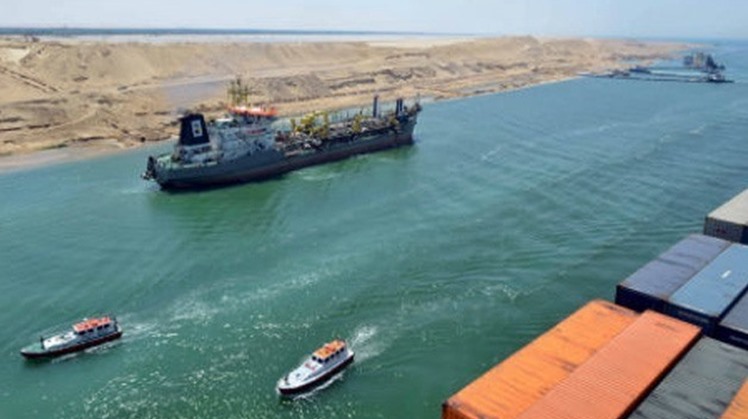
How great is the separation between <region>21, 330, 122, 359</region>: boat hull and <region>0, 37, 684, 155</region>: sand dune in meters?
62.9

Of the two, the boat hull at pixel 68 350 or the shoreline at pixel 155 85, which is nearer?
the boat hull at pixel 68 350

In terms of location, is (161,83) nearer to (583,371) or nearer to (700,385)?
(583,371)

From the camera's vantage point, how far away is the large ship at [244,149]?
237 feet

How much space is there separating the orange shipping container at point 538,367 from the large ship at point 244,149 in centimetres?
5152

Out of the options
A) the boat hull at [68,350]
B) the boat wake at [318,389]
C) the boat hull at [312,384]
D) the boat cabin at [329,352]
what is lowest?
the boat wake at [318,389]

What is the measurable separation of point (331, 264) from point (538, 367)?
24.1m

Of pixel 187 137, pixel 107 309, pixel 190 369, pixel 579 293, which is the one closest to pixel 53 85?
pixel 187 137

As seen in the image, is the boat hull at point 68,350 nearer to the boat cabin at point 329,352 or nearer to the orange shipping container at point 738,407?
the boat cabin at point 329,352

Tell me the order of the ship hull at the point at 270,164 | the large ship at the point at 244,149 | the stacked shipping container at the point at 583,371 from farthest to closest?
the large ship at the point at 244,149 → the ship hull at the point at 270,164 → the stacked shipping container at the point at 583,371

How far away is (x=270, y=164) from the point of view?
78.6m

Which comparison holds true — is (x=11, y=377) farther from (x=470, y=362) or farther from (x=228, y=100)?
(x=228, y=100)

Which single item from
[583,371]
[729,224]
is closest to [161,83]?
[729,224]

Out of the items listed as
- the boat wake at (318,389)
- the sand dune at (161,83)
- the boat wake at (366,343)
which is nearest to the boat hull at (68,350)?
the boat wake at (318,389)

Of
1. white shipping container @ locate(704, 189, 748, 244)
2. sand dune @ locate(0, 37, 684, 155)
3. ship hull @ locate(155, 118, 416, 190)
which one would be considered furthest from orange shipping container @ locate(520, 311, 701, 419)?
sand dune @ locate(0, 37, 684, 155)
